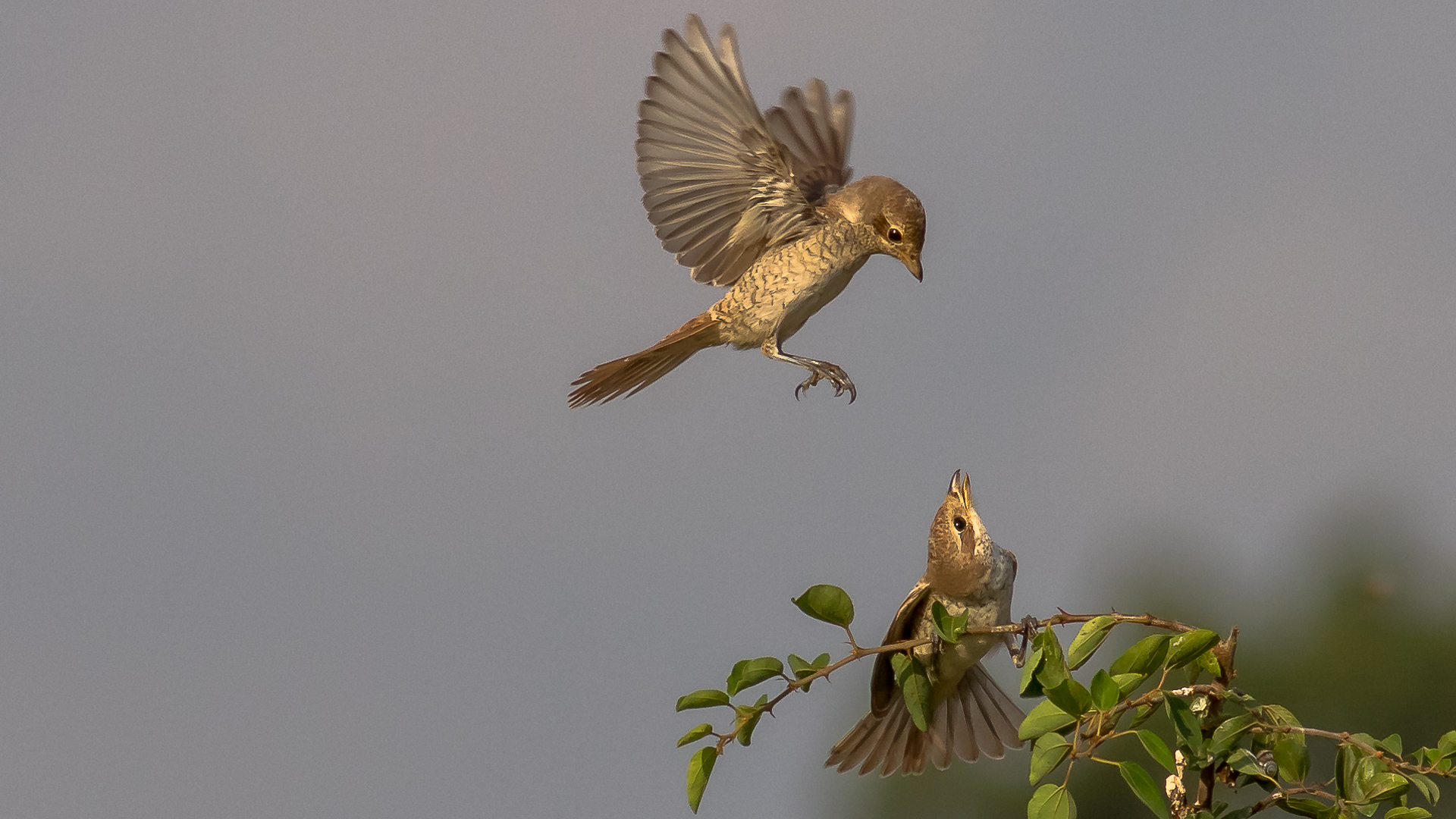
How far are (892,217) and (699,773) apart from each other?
244 cm

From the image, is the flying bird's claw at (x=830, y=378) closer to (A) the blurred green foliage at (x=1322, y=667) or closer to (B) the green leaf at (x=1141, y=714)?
(B) the green leaf at (x=1141, y=714)

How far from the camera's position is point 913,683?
3547mm

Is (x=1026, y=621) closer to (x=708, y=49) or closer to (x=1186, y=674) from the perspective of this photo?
(x=1186, y=674)

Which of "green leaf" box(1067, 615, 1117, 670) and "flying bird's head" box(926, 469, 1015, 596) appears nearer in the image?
"green leaf" box(1067, 615, 1117, 670)

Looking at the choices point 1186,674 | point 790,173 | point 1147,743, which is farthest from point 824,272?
point 1147,743

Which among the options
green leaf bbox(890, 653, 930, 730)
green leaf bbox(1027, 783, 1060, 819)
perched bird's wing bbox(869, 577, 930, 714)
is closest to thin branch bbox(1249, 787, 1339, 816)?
green leaf bbox(1027, 783, 1060, 819)

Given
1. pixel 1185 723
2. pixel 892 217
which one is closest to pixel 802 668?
pixel 1185 723

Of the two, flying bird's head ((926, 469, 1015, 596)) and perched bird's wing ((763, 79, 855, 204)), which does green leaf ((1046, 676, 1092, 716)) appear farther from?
perched bird's wing ((763, 79, 855, 204))

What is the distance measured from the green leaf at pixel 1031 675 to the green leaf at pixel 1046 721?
0.05 meters

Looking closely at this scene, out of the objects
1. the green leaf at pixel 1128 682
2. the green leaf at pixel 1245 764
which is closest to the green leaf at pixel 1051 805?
the green leaf at pixel 1128 682

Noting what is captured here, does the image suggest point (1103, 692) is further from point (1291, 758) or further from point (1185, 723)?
point (1291, 758)

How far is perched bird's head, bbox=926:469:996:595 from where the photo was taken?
16.6 feet

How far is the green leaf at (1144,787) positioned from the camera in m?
2.47

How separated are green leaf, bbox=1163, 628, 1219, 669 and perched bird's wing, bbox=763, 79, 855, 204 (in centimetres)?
304
